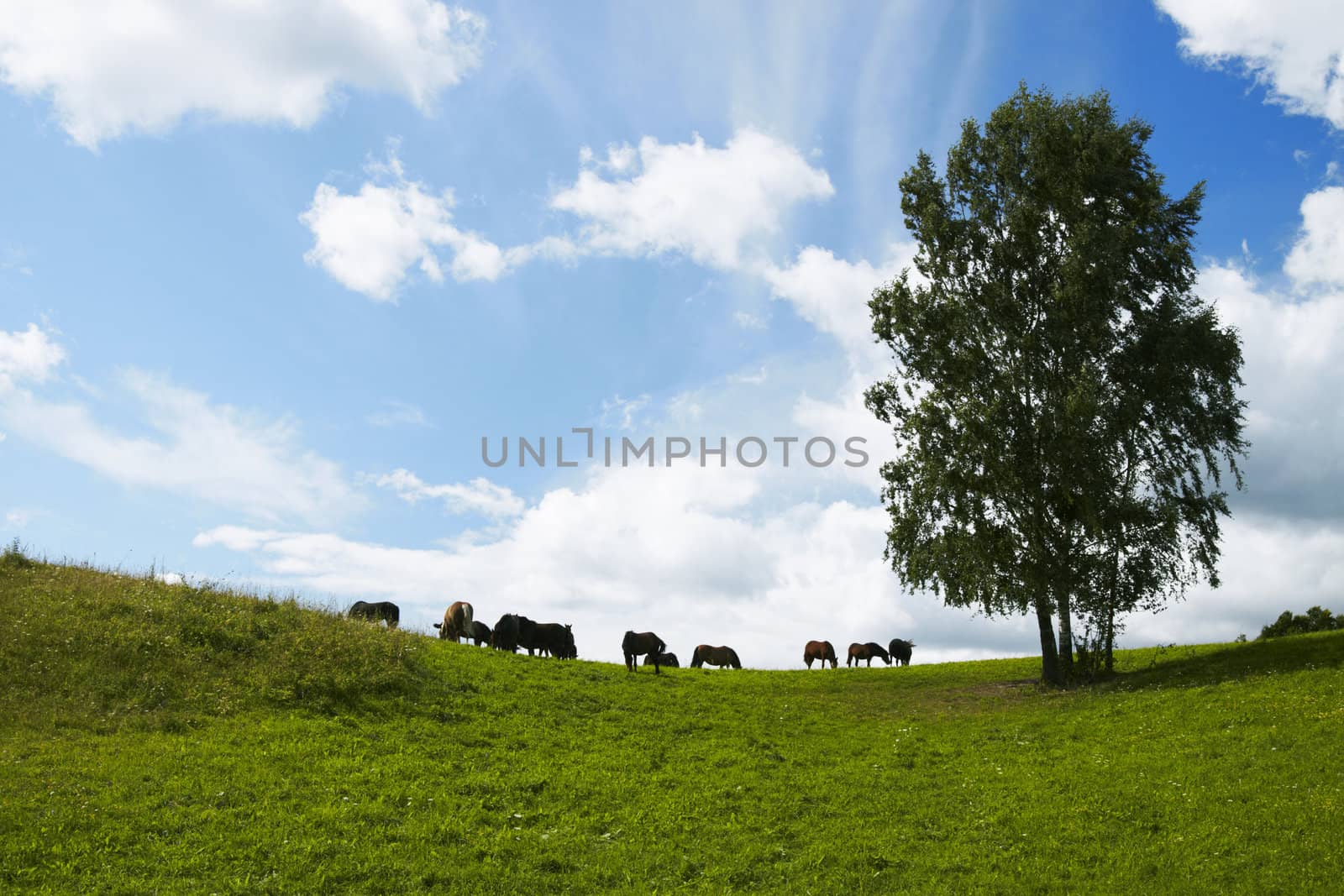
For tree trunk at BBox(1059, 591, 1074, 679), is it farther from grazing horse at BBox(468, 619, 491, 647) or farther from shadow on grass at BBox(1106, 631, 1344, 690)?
grazing horse at BBox(468, 619, 491, 647)

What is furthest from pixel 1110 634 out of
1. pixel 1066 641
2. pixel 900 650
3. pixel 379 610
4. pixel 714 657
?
pixel 379 610

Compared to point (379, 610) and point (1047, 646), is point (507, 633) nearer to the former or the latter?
point (379, 610)

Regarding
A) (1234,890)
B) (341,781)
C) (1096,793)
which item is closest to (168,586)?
(341,781)

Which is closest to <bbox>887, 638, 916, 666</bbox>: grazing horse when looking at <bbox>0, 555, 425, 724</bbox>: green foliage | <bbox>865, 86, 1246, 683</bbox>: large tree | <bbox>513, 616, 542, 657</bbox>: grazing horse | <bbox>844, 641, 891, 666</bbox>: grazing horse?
<bbox>844, 641, 891, 666</bbox>: grazing horse

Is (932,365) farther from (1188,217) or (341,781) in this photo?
(341,781)

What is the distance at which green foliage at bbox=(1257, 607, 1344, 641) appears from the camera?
4228 centimetres

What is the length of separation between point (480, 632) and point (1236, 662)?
1188 inches

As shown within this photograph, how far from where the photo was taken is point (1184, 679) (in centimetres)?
2973

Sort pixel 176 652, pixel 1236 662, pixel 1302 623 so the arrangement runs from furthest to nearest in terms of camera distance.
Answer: pixel 1302 623 → pixel 1236 662 → pixel 176 652

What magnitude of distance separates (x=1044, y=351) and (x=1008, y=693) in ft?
43.9

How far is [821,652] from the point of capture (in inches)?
1921

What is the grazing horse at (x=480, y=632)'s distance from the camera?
38.6 metres

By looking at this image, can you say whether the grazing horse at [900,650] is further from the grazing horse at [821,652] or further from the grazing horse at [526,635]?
the grazing horse at [526,635]

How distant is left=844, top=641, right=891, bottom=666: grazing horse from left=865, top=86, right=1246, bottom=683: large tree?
13.1 meters
